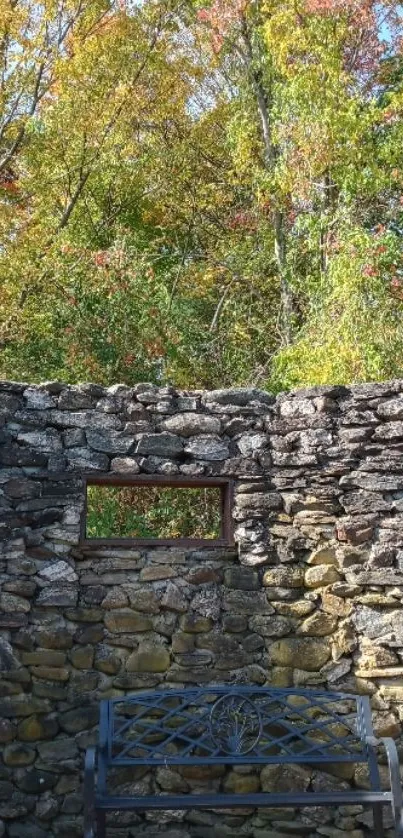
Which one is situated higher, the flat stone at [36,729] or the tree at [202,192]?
the tree at [202,192]

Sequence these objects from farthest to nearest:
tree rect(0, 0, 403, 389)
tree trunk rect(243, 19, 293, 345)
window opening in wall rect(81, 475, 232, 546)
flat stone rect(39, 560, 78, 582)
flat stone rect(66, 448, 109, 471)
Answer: tree trunk rect(243, 19, 293, 345) → tree rect(0, 0, 403, 389) → window opening in wall rect(81, 475, 232, 546) → flat stone rect(66, 448, 109, 471) → flat stone rect(39, 560, 78, 582)

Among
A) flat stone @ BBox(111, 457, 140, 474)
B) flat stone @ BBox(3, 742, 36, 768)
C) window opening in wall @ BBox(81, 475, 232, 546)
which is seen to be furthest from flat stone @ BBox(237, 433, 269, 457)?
window opening in wall @ BBox(81, 475, 232, 546)

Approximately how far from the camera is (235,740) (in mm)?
4320

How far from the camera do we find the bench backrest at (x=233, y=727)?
13.9ft

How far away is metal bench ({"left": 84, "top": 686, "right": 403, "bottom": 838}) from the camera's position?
3.98 metres

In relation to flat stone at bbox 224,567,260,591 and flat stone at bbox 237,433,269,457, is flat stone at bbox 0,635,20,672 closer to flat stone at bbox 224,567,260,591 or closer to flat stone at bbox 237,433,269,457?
flat stone at bbox 224,567,260,591

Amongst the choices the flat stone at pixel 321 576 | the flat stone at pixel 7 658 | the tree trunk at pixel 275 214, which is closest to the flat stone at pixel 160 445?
the flat stone at pixel 321 576

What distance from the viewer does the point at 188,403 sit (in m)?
4.95

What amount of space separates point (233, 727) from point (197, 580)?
68cm

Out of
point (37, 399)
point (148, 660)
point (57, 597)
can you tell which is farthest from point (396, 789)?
point (37, 399)

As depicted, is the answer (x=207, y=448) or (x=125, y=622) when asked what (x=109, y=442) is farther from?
(x=125, y=622)

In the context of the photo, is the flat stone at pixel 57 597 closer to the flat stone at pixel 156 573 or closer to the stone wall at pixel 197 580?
the stone wall at pixel 197 580

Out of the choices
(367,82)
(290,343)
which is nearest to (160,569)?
(290,343)

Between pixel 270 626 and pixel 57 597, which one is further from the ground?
pixel 57 597
